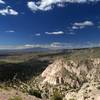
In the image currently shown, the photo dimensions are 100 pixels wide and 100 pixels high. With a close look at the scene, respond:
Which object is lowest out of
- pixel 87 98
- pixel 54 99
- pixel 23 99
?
pixel 87 98

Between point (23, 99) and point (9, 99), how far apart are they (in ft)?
5.65

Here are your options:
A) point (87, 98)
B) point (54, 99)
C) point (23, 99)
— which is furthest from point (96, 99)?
point (23, 99)

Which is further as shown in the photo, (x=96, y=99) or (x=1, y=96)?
(x=96, y=99)

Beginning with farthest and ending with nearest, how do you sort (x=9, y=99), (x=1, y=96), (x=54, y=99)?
1. (x=54, y=99)
2. (x=1, y=96)
3. (x=9, y=99)

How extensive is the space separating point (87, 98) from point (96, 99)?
4.53 metres

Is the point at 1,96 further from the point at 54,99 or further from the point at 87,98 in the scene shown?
the point at 87,98

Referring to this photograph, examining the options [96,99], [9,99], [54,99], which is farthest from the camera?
[96,99]

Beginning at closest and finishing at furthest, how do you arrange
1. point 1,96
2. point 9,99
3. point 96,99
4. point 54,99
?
point 9,99, point 1,96, point 54,99, point 96,99

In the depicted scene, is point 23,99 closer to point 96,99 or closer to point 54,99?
point 54,99

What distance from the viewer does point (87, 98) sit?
307 ft

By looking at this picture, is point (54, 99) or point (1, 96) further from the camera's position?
point (54, 99)

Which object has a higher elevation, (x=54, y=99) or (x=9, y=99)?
(x=9, y=99)

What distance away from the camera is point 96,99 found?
89.9 metres

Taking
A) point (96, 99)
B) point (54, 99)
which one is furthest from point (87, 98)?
point (54, 99)
